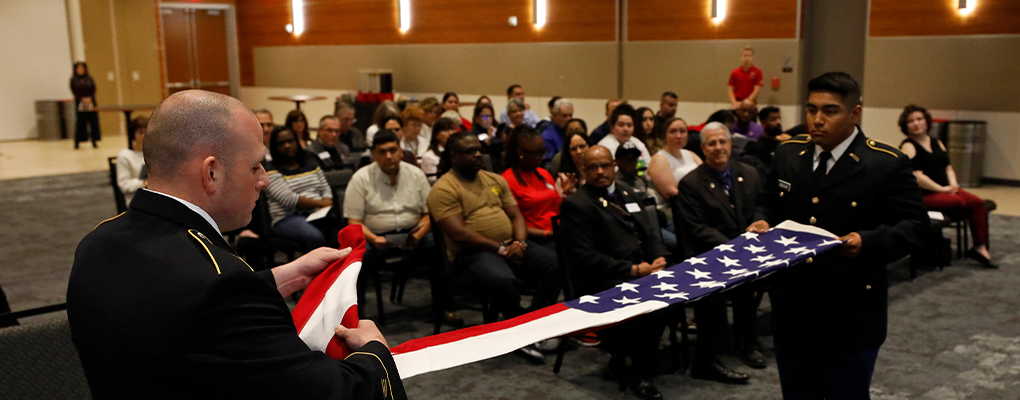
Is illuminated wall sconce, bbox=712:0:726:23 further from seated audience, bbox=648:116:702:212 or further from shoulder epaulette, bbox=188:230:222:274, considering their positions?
shoulder epaulette, bbox=188:230:222:274

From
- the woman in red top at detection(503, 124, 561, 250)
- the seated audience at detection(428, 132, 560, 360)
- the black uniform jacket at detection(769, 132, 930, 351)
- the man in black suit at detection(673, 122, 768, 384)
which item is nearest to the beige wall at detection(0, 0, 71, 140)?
the woman in red top at detection(503, 124, 561, 250)

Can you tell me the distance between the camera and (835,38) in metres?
11.6

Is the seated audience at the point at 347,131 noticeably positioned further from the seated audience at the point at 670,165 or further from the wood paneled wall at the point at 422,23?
the wood paneled wall at the point at 422,23

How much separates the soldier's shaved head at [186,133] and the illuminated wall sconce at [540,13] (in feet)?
44.5

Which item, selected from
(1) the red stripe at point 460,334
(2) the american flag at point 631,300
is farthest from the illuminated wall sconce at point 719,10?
(1) the red stripe at point 460,334

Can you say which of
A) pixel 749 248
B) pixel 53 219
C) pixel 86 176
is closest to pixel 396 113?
pixel 53 219

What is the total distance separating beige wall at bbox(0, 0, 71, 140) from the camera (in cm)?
1709

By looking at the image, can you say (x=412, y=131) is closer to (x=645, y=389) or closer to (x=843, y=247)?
(x=645, y=389)

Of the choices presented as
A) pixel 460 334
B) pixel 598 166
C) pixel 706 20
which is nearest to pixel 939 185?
Result: pixel 598 166

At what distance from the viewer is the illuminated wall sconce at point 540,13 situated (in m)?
14.5

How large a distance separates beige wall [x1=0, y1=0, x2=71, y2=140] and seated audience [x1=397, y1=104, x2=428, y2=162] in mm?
12879

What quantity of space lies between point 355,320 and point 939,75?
10.7m

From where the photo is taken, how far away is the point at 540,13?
14.6 m

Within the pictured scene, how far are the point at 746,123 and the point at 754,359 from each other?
4302 millimetres
